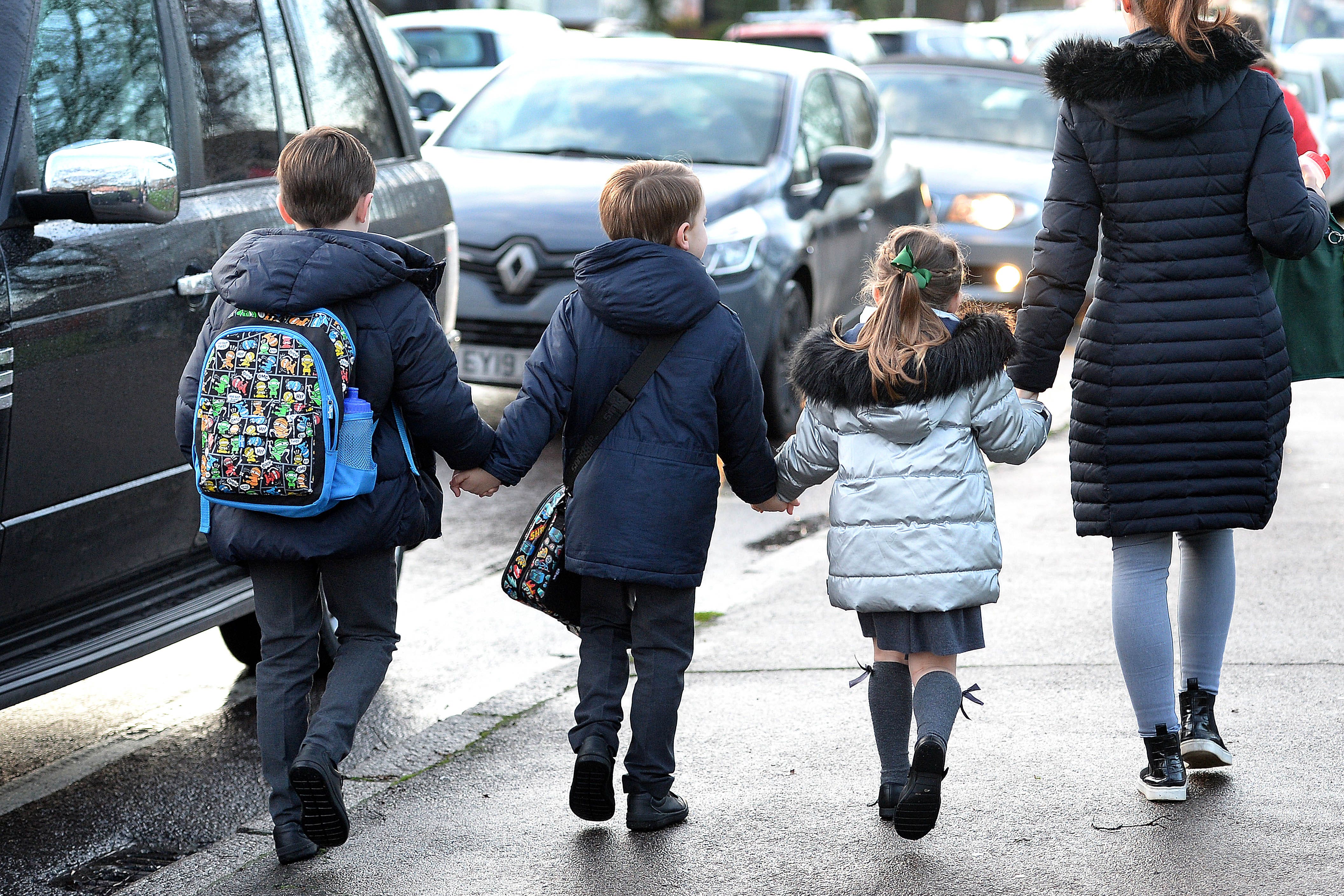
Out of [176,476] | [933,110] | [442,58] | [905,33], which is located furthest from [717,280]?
[905,33]

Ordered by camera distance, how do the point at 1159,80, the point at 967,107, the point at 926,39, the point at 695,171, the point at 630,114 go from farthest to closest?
the point at 926,39
the point at 967,107
the point at 630,114
the point at 695,171
the point at 1159,80

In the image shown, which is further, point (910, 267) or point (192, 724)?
point (192, 724)

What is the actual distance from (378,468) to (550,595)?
0.50 meters

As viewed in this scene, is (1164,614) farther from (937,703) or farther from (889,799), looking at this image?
(889,799)

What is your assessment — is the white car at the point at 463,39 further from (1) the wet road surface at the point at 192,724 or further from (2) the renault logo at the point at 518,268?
(1) the wet road surface at the point at 192,724

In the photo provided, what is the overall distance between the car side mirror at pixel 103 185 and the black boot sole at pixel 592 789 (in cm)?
151

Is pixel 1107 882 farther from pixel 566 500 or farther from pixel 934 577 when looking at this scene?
pixel 566 500

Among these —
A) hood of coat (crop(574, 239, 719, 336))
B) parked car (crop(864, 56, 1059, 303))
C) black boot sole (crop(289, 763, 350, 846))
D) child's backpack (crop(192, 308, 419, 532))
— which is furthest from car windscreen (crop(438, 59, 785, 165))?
black boot sole (crop(289, 763, 350, 846))

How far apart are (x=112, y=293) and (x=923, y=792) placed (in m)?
2.10

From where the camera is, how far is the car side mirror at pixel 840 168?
8273 mm

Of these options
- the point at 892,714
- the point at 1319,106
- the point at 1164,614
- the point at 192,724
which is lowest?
the point at 1319,106

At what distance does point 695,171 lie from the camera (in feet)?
22.8

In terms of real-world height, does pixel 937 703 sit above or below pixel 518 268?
above

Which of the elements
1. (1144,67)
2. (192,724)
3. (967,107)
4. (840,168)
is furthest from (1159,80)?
(967,107)
